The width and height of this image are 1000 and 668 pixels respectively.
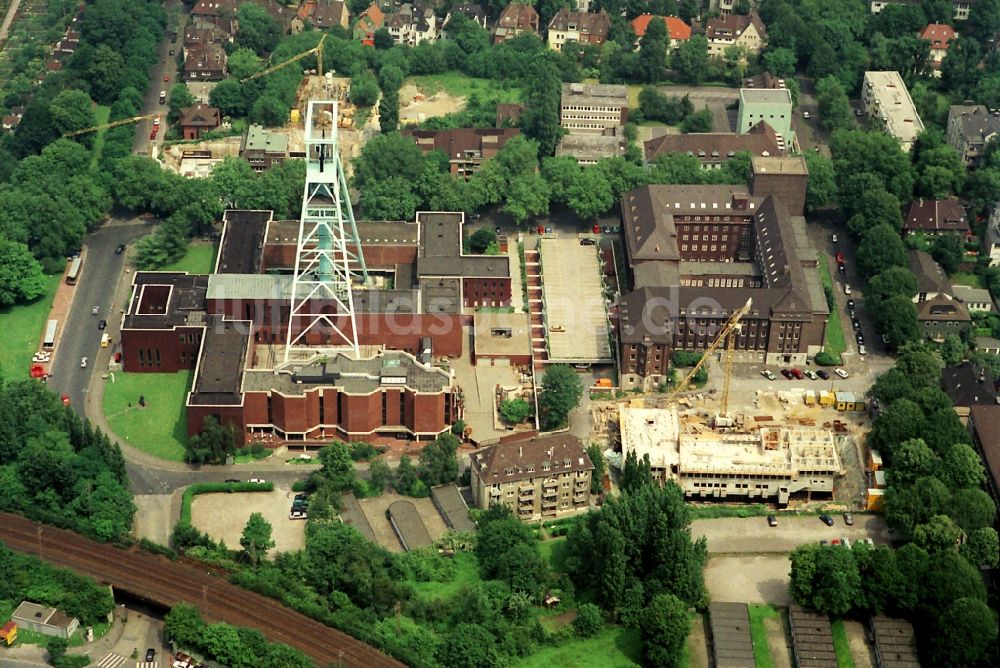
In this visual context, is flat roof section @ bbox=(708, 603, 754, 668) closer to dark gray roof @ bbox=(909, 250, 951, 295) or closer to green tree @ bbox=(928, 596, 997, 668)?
green tree @ bbox=(928, 596, 997, 668)

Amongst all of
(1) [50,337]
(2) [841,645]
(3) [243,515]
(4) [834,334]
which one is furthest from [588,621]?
(1) [50,337]

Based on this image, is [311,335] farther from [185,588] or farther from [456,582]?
[185,588]

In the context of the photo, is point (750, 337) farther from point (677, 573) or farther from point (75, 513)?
point (75, 513)

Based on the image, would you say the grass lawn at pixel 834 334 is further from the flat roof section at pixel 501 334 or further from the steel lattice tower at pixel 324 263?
the steel lattice tower at pixel 324 263

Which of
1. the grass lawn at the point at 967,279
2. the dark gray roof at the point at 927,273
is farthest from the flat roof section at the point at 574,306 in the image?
the grass lawn at the point at 967,279

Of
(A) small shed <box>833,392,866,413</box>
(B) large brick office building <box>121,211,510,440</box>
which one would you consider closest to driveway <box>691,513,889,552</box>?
(A) small shed <box>833,392,866,413</box>
